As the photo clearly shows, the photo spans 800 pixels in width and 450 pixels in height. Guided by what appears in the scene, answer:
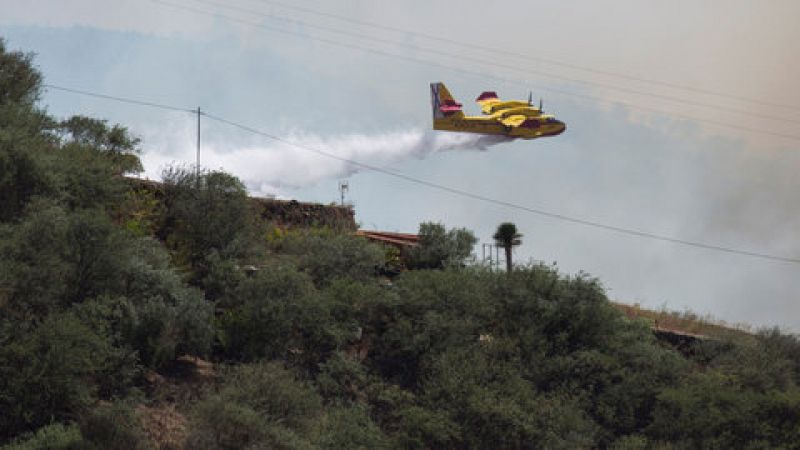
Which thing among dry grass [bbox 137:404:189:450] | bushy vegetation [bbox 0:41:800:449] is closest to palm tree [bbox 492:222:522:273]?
bushy vegetation [bbox 0:41:800:449]

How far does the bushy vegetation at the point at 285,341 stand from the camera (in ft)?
82.7

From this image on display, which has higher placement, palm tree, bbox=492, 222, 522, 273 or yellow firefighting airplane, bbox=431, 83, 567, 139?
yellow firefighting airplane, bbox=431, 83, 567, 139

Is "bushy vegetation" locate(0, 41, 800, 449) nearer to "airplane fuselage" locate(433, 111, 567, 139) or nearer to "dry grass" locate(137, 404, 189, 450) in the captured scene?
"dry grass" locate(137, 404, 189, 450)

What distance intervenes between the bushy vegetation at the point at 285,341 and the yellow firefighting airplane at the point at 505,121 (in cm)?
2640

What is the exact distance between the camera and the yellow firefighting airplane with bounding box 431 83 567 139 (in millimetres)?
64562

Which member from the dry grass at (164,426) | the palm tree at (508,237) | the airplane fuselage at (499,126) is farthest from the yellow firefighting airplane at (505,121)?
the dry grass at (164,426)

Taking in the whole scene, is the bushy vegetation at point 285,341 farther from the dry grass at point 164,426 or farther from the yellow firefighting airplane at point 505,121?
the yellow firefighting airplane at point 505,121

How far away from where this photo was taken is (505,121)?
2596 inches

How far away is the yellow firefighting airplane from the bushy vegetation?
26.4 meters

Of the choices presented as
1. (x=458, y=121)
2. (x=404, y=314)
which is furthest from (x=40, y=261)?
(x=458, y=121)

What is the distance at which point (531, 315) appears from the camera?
117 ft

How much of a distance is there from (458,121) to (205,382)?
40.0 metres

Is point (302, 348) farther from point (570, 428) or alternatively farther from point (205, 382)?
point (570, 428)

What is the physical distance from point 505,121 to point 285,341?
37.9 metres
